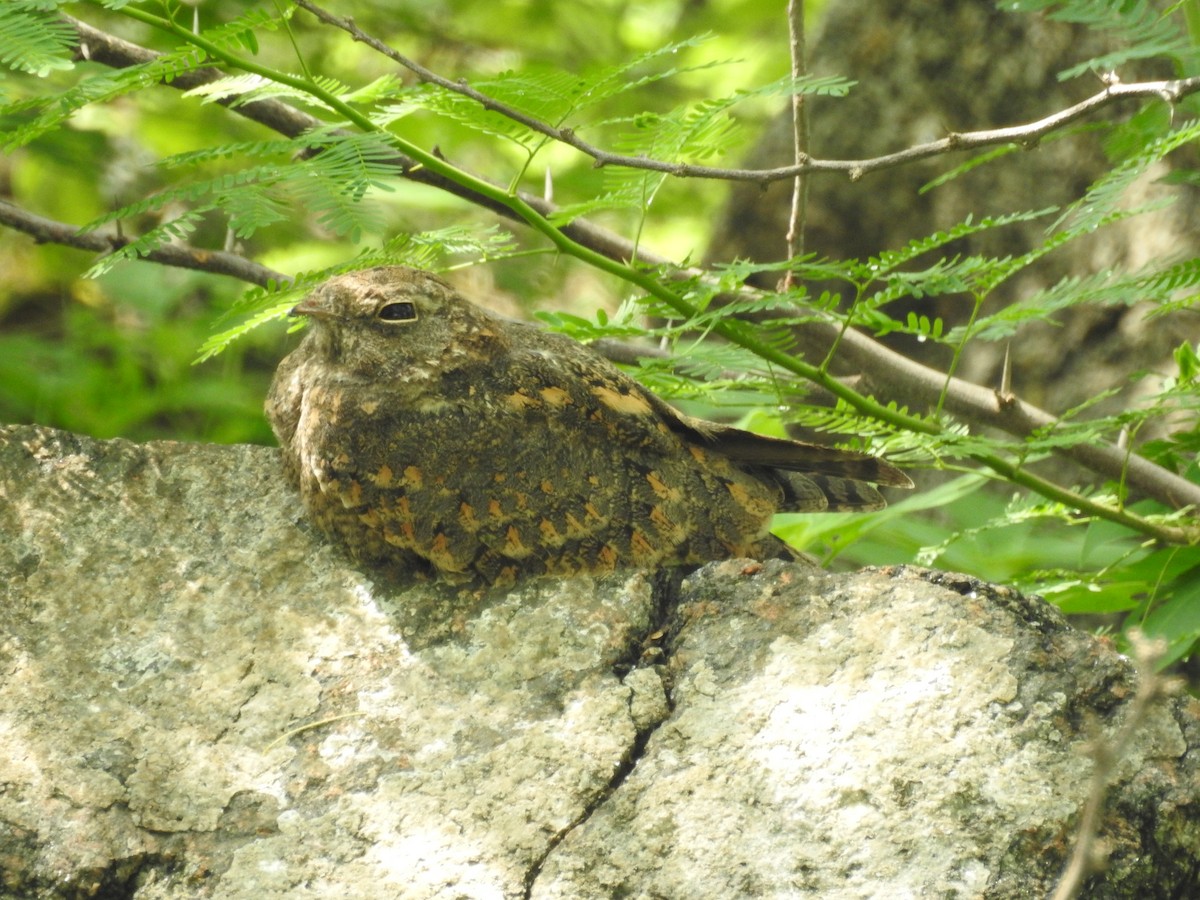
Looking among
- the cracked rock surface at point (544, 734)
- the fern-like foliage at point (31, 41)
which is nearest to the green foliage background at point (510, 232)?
the fern-like foliage at point (31, 41)

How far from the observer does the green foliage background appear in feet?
10.0

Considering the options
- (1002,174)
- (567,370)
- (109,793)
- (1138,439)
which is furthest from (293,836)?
(1002,174)

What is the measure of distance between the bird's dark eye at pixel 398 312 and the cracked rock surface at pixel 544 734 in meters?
0.59

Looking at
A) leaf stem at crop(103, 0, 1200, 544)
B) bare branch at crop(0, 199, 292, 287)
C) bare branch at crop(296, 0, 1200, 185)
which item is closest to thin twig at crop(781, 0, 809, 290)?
leaf stem at crop(103, 0, 1200, 544)

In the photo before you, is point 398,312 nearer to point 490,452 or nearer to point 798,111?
point 490,452

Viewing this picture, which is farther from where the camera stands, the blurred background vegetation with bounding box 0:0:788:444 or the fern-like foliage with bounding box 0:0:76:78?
the blurred background vegetation with bounding box 0:0:788:444

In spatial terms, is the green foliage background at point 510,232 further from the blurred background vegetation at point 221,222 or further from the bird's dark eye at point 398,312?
the bird's dark eye at point 398,312

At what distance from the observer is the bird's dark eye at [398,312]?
122 inches

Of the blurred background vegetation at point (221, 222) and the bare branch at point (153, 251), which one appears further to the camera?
the blurred background vegetation at point (221, 222)

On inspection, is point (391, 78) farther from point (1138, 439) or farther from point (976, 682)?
point (1138, 439)

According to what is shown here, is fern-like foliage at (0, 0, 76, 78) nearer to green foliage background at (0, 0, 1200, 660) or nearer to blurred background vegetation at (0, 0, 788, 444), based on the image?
green foliage background at (0, 0, 1200, 660)

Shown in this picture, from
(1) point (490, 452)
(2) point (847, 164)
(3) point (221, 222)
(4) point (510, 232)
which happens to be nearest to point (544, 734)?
(1) point (490, 452)

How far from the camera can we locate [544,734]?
2.56 m

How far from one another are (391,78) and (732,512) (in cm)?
141
